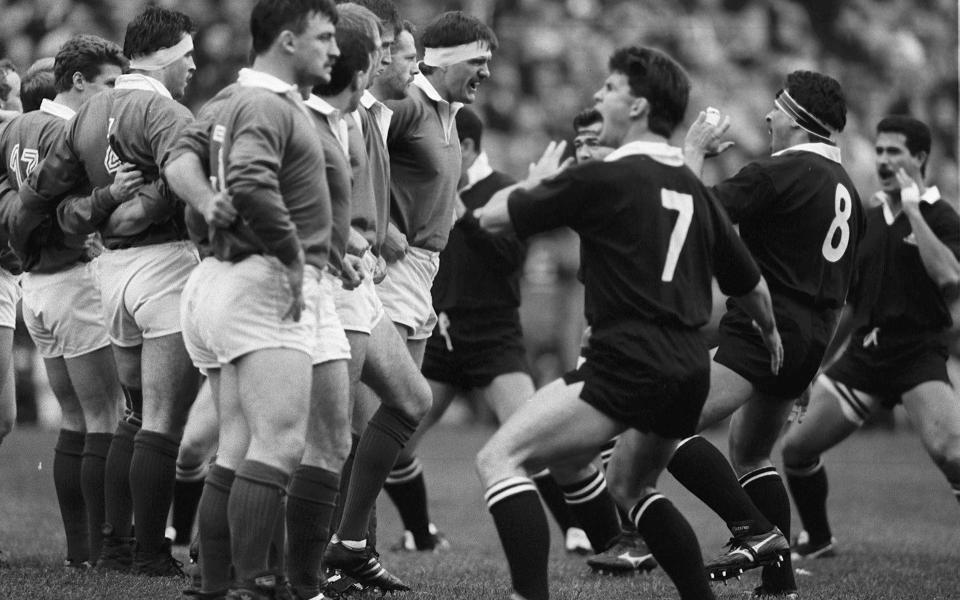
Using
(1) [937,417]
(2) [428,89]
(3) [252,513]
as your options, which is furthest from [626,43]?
(3) [252,513]

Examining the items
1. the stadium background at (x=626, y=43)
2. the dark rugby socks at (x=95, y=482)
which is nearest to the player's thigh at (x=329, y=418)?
the dark rugby socks at (x=95, y=482)

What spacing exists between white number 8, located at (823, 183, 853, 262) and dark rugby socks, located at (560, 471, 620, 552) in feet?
5.92

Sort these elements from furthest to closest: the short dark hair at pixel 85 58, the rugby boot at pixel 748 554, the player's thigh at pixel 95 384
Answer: the short dark hair at pixel 85 58 < the player's thigh at pixel 95 384 < the rugby boot at pixel 748 554

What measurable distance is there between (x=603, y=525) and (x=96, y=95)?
3369 mm

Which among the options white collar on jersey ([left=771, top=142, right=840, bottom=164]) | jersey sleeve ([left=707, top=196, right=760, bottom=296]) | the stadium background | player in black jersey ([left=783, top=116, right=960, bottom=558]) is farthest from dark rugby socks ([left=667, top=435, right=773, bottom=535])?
the stadium background

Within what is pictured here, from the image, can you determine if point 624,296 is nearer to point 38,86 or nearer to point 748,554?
point 748,554

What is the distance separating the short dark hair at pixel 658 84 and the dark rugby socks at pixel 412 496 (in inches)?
136

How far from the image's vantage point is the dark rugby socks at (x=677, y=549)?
4.79 m

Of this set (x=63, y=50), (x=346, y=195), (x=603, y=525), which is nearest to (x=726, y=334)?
(x=603, y=525)

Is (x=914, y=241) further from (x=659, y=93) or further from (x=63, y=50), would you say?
(x=63, y=50)

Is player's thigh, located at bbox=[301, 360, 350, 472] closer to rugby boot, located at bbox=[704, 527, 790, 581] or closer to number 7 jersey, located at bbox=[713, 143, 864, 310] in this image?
rugby boot, located at bbox=[704, 527, 790, 581]

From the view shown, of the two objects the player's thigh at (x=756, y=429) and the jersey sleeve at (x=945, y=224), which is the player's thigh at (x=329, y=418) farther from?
the jersey sleeve at (x=945, y=224)

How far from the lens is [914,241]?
7.35m

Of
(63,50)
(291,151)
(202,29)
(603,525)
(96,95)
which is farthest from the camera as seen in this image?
(202,29)
